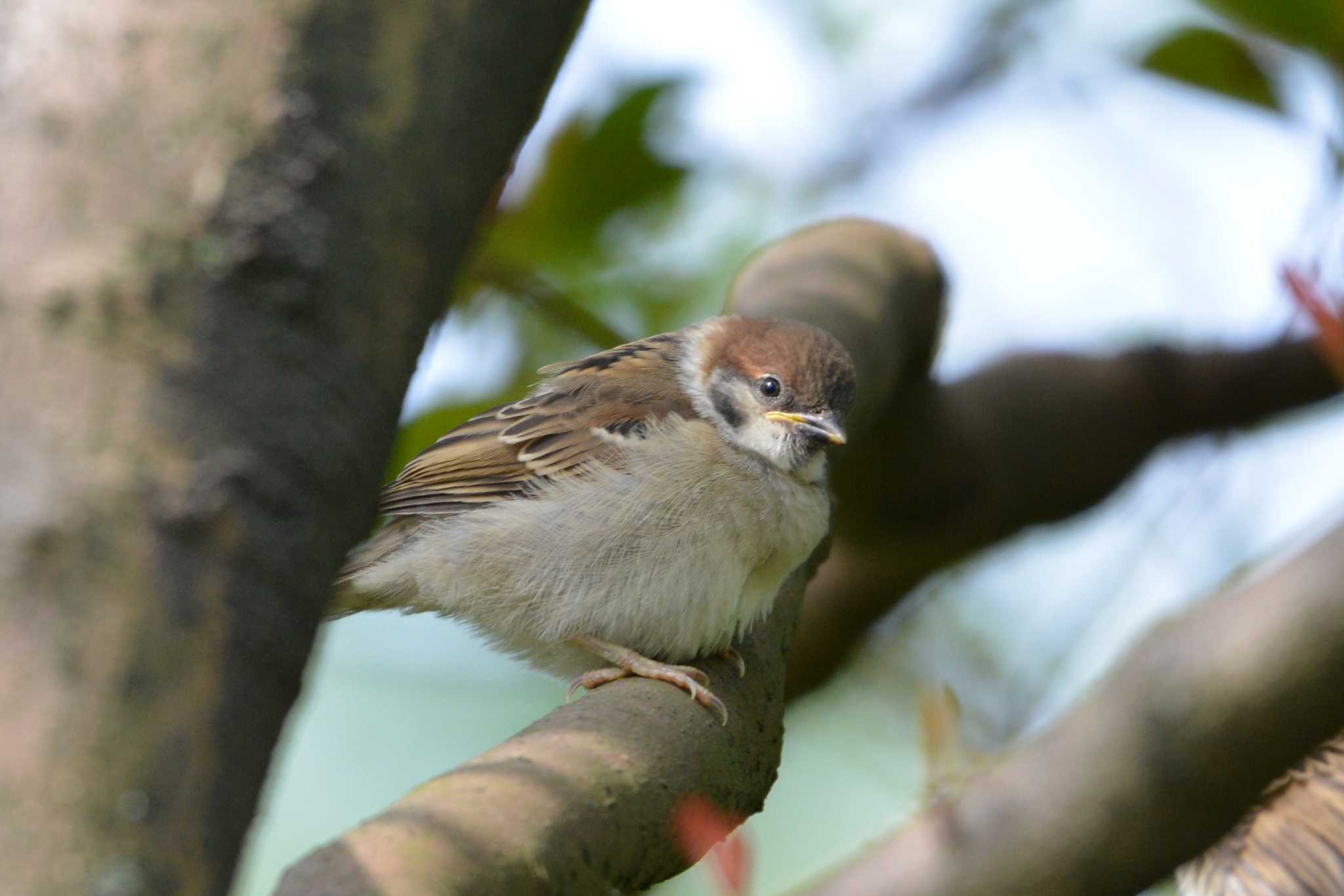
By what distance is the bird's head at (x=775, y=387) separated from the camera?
3.51 m

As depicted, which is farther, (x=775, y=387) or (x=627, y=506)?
(x=775, y=387)

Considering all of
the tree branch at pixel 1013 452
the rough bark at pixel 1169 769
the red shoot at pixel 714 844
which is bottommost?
the tree branch at pixel 1013 452

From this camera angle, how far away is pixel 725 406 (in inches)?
147

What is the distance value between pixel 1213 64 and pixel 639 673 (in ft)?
9.34

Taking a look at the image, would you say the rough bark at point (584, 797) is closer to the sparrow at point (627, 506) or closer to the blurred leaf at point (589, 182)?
the sparrow at point (627, 506)

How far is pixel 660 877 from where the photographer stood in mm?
2074

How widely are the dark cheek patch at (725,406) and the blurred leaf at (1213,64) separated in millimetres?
1985

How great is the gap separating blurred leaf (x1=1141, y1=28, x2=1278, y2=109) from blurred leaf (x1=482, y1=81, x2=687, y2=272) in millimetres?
1637

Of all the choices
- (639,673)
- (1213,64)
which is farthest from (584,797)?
(1213,64)

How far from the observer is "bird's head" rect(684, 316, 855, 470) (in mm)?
3508

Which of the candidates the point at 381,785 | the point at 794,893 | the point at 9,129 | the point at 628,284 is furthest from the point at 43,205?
the point at 381,785

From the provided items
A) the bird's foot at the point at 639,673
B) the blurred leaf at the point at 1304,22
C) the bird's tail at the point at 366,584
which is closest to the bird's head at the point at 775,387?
the bird's foot at the point at 639,673

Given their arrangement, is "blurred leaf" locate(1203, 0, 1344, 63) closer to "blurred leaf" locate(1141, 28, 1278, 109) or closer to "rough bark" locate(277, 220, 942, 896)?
"blurred leaf" locate(1141, 28, 1278, 109)

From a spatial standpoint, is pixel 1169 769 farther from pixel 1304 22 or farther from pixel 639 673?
pixel 1304 22
